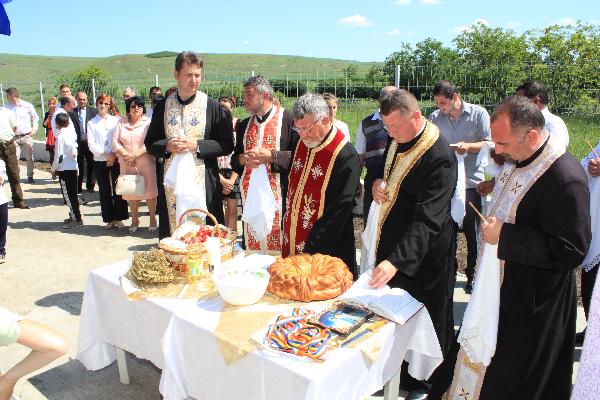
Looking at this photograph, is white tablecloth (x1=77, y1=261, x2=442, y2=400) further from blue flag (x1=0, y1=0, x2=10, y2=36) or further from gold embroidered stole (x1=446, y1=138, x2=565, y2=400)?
blue flag (x1=0, y1=0, x2=10, y2=36)

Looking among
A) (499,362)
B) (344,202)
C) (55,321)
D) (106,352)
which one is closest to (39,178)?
(55,321)

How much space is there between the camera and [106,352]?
144 inches

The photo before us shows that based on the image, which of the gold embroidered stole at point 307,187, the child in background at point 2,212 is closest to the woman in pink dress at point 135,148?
the child in background at point 2,212

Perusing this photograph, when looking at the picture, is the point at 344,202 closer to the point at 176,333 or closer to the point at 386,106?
the point at 386,106

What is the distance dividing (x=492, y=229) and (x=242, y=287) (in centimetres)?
131

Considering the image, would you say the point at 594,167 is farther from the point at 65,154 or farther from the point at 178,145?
the point at 65,154

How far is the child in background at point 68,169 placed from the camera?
313 inches

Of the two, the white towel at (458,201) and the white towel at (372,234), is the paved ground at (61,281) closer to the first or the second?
the white towel at (458,201)

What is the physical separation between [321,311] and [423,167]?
110 cm

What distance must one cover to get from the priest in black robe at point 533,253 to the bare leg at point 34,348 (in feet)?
7.24

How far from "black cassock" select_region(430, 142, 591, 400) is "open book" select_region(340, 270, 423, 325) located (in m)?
0.52

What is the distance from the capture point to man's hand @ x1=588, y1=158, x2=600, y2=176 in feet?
12.7

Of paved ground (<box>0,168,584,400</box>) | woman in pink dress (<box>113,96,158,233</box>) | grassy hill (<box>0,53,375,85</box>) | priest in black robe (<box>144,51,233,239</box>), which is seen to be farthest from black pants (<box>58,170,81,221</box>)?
grassy hill (<box>0,53,375,85</box>)

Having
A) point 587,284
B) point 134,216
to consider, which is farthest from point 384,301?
point 134,216
